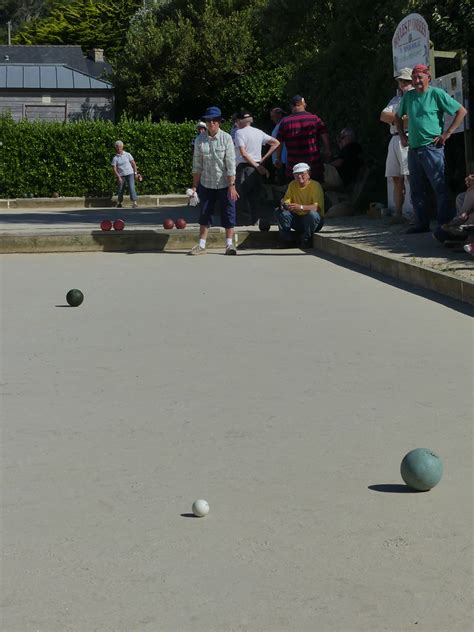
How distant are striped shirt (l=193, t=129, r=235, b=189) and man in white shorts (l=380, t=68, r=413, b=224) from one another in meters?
1.89

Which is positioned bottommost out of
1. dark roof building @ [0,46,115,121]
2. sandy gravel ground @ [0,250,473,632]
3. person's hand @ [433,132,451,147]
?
sandy gravel ground @ [0,250,473,632]

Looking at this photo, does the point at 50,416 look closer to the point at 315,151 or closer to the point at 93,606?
the point at 93,606

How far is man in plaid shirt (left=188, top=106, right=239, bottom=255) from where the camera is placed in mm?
15234

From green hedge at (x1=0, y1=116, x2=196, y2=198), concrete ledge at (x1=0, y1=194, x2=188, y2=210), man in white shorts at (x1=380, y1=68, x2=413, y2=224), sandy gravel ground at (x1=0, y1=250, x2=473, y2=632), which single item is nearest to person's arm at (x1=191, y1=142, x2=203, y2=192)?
man in white shorts at (x1=380, y1=68, x2=413, y2=224)

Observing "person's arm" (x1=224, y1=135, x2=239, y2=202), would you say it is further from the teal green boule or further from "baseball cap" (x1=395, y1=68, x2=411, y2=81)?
the teal green boule

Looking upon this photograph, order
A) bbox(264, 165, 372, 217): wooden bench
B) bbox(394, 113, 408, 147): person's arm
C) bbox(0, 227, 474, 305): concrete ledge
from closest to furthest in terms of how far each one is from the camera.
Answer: bbox(394, 113, 408, 147): person's arm → bbox(0, 227, 474, 305): concrete ledge → bbox(264, 165, 372, 217): wooden bench

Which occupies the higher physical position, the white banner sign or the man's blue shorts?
the white banner sign

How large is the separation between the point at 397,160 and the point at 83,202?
65.9ft

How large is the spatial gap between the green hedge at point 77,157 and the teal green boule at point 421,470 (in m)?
31.4

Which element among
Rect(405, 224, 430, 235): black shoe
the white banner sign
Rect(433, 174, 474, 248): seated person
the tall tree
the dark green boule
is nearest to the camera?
the dark green boule

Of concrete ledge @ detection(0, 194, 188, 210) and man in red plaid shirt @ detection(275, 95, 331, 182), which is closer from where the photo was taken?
man in red plaid shirt @ detection(275, 95, 331, 182)

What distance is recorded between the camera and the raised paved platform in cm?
1118

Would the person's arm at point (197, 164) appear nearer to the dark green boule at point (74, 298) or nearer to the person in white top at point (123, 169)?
the dark green boule at point (74, 298)

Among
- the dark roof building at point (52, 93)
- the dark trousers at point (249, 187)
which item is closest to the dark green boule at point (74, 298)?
the dark trousers at point (249, 187)
